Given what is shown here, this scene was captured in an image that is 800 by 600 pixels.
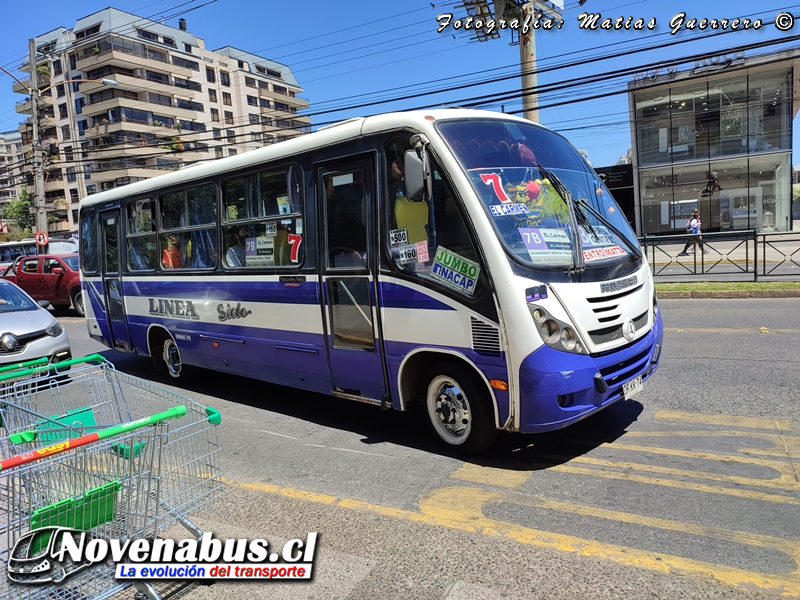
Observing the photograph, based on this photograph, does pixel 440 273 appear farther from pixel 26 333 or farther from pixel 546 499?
pixel 26 333

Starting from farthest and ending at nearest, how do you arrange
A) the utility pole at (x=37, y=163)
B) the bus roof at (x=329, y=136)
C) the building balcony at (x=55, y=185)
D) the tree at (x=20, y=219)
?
the tree at (x=20, y=219) < the building balcony at (x=55, y=185) < the utility pole at (x=37, y=163) < the bus roof at (x=329, y=136)

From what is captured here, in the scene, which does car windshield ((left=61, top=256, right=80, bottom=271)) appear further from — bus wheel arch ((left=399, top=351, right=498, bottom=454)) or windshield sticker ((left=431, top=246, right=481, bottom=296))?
windshield sticker ((left=431, top=246, right=481, bottom=296))

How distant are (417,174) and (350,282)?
134 cm

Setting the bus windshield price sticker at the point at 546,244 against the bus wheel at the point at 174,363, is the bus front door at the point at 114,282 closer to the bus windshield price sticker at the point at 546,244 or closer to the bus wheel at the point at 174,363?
the bus wheel at the point at 174,363

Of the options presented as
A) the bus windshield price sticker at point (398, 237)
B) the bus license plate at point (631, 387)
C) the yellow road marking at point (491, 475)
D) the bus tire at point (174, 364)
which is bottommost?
the yellow road marking at point (491, 475)

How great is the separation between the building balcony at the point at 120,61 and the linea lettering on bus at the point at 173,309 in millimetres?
64816

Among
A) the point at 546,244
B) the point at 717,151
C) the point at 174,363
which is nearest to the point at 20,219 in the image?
the point at 717,151

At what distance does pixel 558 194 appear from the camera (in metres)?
4.92

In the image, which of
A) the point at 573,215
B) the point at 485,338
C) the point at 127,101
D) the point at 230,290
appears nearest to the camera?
the point at 485,338

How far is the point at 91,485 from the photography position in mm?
2908

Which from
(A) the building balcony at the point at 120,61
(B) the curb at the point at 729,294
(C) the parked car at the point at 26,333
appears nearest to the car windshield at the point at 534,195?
(C) the parked car at the point at 26,333

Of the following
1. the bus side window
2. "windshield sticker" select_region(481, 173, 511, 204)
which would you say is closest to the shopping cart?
the bus side window

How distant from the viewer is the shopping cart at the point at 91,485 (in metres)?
2.61

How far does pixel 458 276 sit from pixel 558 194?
1.14m
